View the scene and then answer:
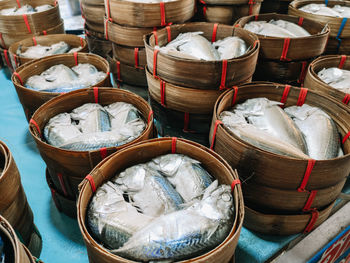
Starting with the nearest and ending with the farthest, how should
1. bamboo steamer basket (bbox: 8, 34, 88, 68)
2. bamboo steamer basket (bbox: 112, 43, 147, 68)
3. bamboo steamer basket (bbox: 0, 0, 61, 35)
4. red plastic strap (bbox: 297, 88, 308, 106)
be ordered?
red plastic strap (bbox: 297, 88, 308, 106)
bamboo steamer basket (bbox: 112, 43, 147, 68)
bamboo steamer basket (bbox: 8, 34, 88, 68)
bamboo steamer basket (bbox: 0, 0, 61, 35)

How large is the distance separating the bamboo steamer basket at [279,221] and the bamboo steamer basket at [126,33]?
253 cm

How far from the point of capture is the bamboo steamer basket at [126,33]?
11.4 ft

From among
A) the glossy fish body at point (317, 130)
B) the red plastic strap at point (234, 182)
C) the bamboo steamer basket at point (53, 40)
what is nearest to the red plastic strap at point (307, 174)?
the glossy fish body at point (317, 130)

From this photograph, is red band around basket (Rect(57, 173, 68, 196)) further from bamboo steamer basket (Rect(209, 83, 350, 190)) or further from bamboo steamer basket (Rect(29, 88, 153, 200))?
bamboo steamer basket (Rect(209, 83, 350, 190))

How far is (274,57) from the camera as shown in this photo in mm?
3314

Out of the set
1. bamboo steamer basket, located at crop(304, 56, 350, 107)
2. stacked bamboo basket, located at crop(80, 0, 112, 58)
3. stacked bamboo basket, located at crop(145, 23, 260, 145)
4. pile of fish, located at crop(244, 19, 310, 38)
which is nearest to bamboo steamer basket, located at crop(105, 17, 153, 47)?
stacked bamboo basket, located at crop(145, 23, 260, 145)

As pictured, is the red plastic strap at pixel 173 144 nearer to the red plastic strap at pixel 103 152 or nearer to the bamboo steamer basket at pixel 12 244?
the red plastic strap at pixel 103 152

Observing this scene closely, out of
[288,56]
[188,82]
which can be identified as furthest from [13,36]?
[288,56]

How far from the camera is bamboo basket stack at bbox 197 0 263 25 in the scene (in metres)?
3.88

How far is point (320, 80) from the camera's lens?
117 inches

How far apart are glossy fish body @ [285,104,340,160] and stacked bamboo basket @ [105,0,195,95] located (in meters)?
1.97

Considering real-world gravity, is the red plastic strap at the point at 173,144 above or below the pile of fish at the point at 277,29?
below

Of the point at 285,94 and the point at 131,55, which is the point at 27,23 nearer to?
the point at 131,55

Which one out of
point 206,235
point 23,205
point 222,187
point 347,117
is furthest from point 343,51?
point 23,205
